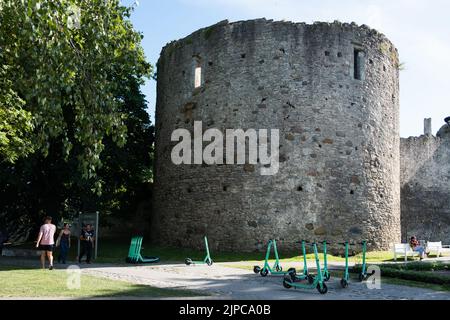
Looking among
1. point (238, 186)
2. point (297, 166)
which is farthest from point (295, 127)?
point (238, 186)

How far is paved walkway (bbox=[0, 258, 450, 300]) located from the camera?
30.2 feet

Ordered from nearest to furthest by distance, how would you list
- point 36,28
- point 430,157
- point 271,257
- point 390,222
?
point 36,28 < point 271,257 < point 390,222 < point 430,157

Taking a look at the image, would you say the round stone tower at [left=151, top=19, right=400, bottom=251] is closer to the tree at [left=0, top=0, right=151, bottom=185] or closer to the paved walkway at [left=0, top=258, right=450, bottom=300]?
the paved walkway at [left=0, top=258, right=450, bottom=300]

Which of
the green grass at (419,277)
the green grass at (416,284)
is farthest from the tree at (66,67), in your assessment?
the green grass at (419,277)

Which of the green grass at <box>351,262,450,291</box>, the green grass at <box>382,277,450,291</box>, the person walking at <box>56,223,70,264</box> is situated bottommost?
the green grass at <box>382,277,450,291</box>

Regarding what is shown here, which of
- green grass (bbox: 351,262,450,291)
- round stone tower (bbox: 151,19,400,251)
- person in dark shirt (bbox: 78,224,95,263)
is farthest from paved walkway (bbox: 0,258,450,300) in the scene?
round stone tower (bbox: 151,19,400,251)

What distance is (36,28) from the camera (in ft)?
23.8

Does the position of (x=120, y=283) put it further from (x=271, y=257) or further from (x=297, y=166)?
(x=297, y=166)

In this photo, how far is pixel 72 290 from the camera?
8977 millimetres

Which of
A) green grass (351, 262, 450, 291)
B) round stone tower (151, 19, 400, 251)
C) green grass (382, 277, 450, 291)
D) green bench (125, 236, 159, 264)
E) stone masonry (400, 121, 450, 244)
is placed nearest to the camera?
green grass (382, 277, 450, 291)

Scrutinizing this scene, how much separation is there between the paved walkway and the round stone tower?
482 centimetres

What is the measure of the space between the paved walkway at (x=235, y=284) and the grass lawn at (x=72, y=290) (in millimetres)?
615

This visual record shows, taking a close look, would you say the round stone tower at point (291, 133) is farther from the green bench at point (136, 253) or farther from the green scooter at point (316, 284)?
the green scooter at point (316, 284)

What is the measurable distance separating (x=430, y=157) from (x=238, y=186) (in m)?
15.2
